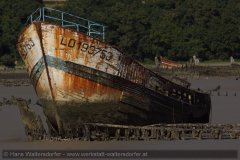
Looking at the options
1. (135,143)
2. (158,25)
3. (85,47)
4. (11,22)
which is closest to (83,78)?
(85,47)

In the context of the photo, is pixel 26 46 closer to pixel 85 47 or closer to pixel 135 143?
pixel 85 47

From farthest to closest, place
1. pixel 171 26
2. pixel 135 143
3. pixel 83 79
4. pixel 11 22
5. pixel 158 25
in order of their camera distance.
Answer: pixel 171 26, pixel 158 25, pixel 11 22, pixel 83 79, pixel 135 143

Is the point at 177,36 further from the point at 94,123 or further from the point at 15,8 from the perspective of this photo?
the point at 94,123

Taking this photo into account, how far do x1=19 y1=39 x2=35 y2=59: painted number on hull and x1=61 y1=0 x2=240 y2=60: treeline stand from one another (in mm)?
65241

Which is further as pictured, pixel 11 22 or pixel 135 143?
pixel 11 22

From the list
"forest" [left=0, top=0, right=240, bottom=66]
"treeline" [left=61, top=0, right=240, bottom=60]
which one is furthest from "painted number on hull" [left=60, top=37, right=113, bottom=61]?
"treeline" [left=61, top=0, right=240, bottom=60]

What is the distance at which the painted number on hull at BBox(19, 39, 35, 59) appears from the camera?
4144 centimetres

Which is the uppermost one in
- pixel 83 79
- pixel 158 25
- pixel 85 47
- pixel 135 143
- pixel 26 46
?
pixel 158 25

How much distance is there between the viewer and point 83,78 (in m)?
41.2

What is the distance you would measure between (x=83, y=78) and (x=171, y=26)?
7568 cm

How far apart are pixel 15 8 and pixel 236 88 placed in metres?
42.0

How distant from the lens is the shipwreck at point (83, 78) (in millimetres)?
41031

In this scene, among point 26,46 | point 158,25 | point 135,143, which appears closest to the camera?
point 135,143

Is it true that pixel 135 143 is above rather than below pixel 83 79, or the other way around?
below
